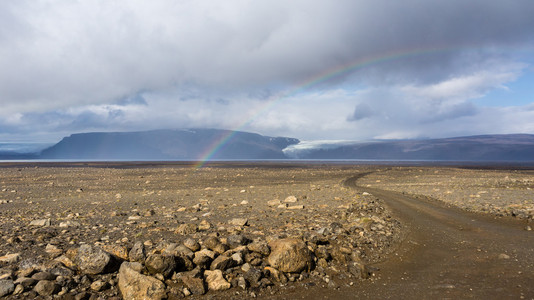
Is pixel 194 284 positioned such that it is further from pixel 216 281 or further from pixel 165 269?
pixel 165 269

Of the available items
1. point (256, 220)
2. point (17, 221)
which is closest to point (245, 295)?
point (256, 220)

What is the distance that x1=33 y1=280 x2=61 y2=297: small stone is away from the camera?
6684 millimetres

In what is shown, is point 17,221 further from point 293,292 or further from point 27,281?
point 293,292

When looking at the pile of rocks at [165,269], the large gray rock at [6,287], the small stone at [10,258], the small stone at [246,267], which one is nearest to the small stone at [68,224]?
the small stone at [10,258]

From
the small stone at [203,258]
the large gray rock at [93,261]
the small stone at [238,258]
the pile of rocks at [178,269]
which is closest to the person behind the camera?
the pile of rocks at [178,269]

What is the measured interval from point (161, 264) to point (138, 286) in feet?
2.60

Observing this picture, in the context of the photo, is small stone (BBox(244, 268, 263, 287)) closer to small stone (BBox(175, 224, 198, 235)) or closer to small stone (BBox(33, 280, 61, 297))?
small stone (BBox(175, 224, 198, 235))

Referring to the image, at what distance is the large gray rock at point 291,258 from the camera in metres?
8.29

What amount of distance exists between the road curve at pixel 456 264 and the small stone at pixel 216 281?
2128 mm

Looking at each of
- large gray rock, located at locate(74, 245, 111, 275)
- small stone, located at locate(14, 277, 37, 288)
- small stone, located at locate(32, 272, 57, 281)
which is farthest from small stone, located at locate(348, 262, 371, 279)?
small stone, located at locate(14, 277, 37, 288)

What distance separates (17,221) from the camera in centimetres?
1337

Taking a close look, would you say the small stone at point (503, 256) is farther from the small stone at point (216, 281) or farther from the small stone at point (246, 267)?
the small stone at point (216, 281)

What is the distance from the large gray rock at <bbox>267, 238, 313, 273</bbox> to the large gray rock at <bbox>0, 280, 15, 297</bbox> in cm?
570

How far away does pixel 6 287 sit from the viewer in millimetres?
6562
